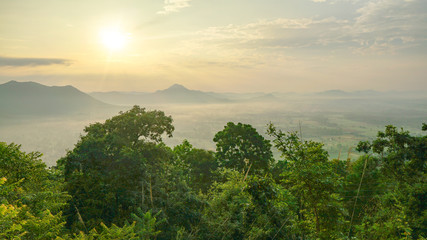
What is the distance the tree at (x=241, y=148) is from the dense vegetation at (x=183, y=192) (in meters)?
10.7

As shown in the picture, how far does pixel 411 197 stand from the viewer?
52.1 ft

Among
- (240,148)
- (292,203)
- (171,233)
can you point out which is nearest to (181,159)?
(240,148)

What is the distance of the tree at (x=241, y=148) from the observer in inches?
1196

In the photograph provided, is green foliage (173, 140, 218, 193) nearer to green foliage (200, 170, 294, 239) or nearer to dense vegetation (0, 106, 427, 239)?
dense vegetation (0, 106, 427, 239)

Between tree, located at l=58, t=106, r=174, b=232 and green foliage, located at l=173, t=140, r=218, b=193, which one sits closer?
tree, located at l=58, t=106, r=174, b=232

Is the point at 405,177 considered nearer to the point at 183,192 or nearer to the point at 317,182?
the point at 317,182

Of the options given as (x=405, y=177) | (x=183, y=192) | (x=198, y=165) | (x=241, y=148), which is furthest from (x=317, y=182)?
(x=198, y=165)

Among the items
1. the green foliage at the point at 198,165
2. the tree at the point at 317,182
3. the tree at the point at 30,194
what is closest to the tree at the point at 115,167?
the tree at the point at 30,194

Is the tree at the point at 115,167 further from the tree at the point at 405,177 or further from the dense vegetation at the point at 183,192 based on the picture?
the tree at the point at 405,177

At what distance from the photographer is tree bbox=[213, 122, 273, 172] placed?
30391mm

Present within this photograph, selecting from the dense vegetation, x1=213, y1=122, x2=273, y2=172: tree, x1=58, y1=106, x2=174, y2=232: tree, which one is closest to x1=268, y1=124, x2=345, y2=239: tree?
the dense vegetation

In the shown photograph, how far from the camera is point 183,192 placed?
61.7 feet

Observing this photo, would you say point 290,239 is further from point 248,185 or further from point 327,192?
point 248,185

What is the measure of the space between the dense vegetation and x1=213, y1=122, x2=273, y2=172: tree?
10.7 meters
